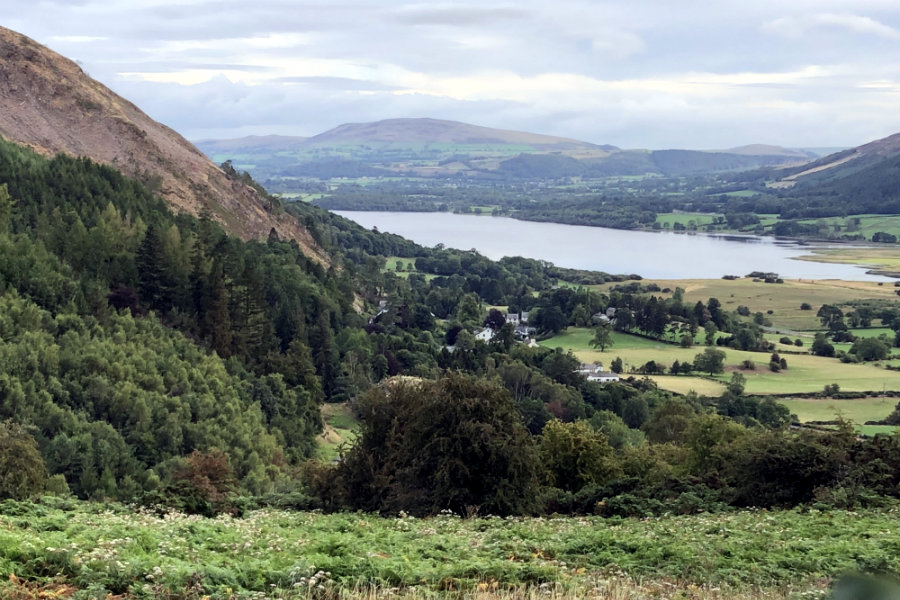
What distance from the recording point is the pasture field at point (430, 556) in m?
9.66

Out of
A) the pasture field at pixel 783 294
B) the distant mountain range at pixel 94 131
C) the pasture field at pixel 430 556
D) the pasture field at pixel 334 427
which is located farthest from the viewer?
the pasture field at pixel 783 294

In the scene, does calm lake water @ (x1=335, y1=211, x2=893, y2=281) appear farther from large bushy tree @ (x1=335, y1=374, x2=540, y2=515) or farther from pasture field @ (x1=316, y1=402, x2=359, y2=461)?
large bushy tree @ (x1=335, y1=374, x2=540, y2=515)

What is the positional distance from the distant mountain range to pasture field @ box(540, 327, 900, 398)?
28453mm

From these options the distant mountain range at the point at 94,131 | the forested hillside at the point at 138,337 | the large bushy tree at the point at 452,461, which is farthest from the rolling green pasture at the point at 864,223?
the large bushy tree at the point at 452,461

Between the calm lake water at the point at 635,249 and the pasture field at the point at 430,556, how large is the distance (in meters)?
110

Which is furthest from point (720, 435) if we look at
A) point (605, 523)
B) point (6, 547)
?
point (6, 547)

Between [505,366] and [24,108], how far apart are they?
3663 centimetres

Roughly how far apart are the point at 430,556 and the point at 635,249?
149 meters

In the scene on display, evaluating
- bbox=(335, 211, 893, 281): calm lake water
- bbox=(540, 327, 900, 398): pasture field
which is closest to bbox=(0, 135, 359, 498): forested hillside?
bbox=(540, 327, 900, 398): pasture field

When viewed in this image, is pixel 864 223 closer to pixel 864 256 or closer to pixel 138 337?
pixel 864 256

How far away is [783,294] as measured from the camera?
10475cm

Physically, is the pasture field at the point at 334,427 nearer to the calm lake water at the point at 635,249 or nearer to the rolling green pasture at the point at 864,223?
the calm lake water at the point at 635,249

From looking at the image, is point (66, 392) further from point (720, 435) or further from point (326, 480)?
point (720, 435)

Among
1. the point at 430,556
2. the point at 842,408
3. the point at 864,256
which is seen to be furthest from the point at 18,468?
the point at 864,256
